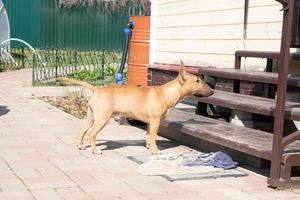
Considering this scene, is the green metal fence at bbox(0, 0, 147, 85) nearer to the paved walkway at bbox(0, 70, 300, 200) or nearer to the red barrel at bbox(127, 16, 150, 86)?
the red barrel at bbox(127, 16, 150, 86)

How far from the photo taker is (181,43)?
35.3ft

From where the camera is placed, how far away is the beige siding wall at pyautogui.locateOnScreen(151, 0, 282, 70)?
8078 millimetres

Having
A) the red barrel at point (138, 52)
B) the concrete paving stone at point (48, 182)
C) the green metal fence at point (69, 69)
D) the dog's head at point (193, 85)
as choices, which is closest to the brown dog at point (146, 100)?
the dog's head at point (193, 85)

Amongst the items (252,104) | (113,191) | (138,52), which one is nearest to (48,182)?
(113,191)

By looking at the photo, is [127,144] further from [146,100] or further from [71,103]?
[71,103]

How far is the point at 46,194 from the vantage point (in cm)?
488

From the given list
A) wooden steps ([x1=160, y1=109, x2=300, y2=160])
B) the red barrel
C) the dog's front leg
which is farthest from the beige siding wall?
the dog's front leg

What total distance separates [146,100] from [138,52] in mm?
3990

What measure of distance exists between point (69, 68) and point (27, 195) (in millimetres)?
14008

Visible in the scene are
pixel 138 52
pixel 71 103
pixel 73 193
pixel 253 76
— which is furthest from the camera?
pixel 71 103

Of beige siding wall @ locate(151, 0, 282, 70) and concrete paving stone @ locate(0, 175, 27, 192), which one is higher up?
beige siding wall @ locate(151, 0, 282, 70)

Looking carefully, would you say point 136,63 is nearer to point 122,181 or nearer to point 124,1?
point 122,181

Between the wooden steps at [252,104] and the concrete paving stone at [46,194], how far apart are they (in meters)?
2.32

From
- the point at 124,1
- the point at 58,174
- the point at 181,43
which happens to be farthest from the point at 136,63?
the point at 124,1
